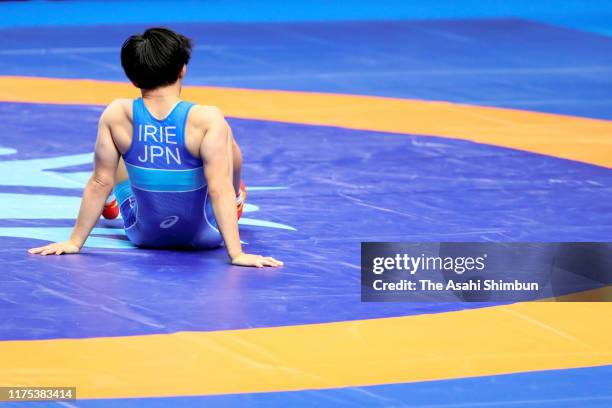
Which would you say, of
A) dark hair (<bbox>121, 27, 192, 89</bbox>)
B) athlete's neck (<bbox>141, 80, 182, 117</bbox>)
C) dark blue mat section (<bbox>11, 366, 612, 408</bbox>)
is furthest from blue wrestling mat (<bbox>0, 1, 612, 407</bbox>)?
dark hair (<bbox>121, 27, 192, 89</bbox>)

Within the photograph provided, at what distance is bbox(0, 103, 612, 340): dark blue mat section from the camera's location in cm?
458

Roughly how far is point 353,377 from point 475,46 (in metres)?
8.48

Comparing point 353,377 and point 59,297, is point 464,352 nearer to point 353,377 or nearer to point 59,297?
point 353,377

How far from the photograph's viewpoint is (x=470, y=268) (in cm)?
510

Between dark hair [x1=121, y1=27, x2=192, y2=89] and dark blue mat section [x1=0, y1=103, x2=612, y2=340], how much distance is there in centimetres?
73

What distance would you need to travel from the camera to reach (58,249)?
5270 millimetres

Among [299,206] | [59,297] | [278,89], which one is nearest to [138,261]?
[59,297]

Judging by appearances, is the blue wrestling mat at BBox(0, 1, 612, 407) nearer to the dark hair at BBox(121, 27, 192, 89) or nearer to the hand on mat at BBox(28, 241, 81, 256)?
the hand on mat at BBox(28, 241, 81, 256)

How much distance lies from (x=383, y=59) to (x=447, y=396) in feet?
25.2

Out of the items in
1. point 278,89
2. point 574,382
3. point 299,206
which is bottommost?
point 574,382

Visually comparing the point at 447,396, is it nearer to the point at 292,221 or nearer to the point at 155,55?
the point at 155,55

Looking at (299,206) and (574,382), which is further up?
(299,206)


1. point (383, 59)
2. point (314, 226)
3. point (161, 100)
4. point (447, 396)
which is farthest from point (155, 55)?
point (383, 59)

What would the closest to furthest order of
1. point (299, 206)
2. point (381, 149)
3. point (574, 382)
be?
1. point (574, 382)
2. point (299, 206)
3. point (381, 149)
